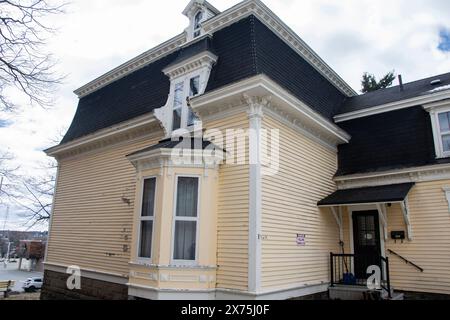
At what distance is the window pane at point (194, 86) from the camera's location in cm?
953

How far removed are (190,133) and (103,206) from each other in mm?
4566

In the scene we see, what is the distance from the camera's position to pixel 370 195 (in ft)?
31.5

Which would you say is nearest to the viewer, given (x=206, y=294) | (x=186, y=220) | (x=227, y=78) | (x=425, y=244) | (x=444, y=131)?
(x=206, y=294)

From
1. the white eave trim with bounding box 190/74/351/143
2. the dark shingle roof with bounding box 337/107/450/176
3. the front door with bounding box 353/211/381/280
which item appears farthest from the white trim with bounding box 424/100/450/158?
the white eave trim with bounding box 190/74/351/143

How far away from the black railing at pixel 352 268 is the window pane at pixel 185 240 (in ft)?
13.8

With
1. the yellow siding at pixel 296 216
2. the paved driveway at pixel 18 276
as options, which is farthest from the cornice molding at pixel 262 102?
the paved driveway at pixel 18 276

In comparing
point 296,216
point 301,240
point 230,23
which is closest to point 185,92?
point 230,23

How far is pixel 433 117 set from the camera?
10094mm

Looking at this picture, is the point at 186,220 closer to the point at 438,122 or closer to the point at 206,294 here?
the point at 206,294

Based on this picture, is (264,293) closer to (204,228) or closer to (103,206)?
(204,228)

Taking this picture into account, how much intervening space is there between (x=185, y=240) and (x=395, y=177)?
6333 mm

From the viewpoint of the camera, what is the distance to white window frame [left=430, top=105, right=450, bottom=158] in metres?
9.71

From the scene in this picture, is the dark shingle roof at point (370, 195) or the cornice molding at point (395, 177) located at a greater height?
the cornice molding at point (395, 177)

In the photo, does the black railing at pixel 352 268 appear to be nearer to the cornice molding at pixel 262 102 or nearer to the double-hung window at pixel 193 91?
the cornice molding at pixel 262 102
